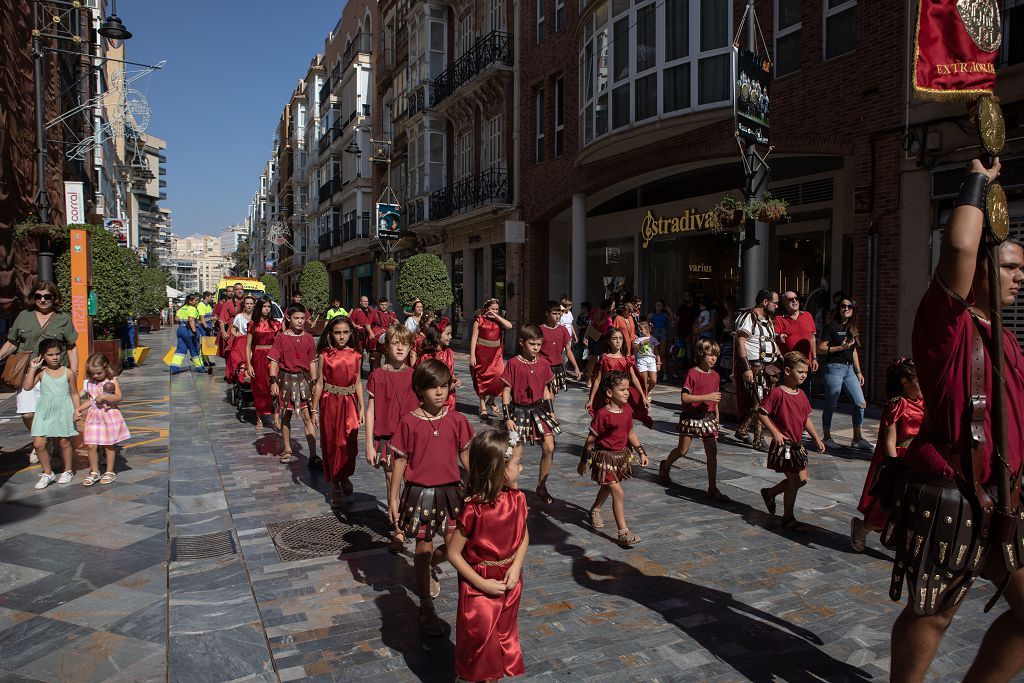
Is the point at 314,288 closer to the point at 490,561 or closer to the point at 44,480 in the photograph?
the point at 44,480

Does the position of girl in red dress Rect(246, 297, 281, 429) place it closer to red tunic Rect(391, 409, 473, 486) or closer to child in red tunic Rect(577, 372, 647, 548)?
child in red tunic Rect(577, 372, 647, 548)

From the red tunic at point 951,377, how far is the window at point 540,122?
19781mm

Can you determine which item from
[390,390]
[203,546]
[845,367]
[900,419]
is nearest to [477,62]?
[845,367]

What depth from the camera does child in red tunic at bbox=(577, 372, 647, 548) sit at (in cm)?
529

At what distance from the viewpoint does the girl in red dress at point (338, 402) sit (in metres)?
6.09

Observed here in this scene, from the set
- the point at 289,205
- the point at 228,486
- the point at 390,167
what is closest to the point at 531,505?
the point at 228,486

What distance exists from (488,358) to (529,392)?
3666 millimetres

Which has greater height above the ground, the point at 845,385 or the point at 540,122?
the point at 540,122

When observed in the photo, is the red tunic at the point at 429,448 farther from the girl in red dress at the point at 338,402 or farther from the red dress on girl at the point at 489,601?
the girl in red dress at the point at 338,402

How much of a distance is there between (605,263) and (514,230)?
9.69ft

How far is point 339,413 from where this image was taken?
20.3 ft

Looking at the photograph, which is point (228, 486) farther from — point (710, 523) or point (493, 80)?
point (493, 80)

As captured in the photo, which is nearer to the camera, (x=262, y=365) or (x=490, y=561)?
(x=490, y=561)

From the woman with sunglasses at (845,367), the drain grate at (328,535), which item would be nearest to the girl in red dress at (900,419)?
the drain grate at (328,535)
